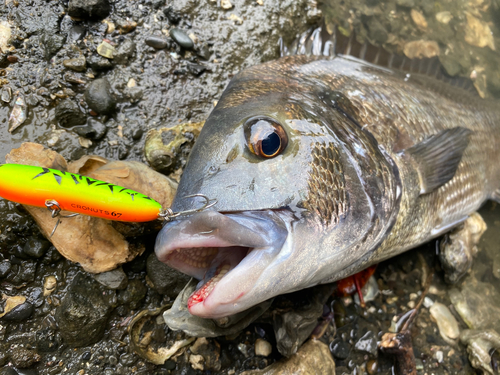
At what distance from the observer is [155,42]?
8.27ft

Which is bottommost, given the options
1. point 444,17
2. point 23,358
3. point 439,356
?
point 439,356

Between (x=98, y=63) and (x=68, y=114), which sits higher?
(x=98, y=63)

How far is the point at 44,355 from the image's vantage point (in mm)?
1932

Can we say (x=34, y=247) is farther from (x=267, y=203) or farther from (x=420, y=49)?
(x=420, y=49)

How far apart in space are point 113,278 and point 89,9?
2030 millimetres

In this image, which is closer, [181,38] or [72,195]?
[72,195]

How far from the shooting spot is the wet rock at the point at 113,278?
1.97 meters

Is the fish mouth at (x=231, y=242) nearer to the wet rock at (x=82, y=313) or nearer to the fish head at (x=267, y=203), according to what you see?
the fish head at (x=267, y=203)

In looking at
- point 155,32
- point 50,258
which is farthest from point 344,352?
point 155,32

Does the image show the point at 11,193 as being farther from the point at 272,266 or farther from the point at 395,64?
the point at 395,64

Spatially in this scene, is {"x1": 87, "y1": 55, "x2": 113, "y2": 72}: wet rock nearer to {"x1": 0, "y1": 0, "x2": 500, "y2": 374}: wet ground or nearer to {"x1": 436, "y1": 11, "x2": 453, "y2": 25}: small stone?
{"x1": 0, "y1": 0, "x2": 500, "y2": 374}: wet ground

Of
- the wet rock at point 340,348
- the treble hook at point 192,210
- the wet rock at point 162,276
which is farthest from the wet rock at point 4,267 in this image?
the wet rock at point 340,348

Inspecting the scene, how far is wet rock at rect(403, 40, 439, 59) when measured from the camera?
3.45 metres

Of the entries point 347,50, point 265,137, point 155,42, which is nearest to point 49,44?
point 155,42
